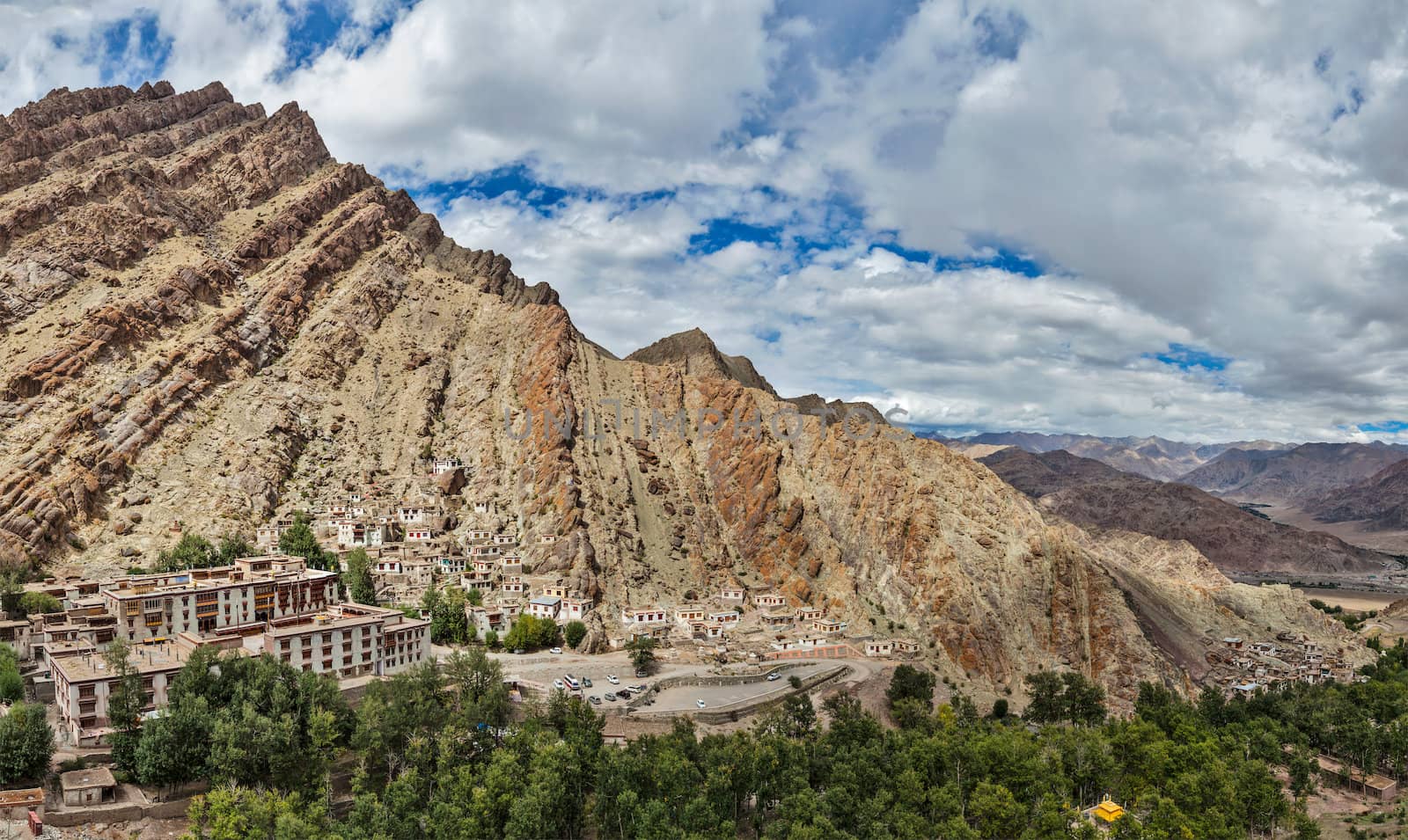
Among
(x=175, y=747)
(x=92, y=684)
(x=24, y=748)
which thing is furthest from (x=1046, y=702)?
(x=24, y=748)

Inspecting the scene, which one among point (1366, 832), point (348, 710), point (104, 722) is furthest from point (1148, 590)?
point (104, 722)

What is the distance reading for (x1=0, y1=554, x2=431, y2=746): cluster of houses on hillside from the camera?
173 feet

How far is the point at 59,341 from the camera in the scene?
10488 centimetres

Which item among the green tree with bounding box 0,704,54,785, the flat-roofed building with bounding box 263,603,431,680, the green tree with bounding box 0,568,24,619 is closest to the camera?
the green tree with bounding box 0,704,54,785

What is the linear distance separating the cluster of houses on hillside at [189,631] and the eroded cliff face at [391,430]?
2162 cm

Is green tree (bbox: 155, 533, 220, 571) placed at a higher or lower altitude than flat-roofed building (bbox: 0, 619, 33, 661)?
higher

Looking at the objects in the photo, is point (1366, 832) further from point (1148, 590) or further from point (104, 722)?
point (104, 722)

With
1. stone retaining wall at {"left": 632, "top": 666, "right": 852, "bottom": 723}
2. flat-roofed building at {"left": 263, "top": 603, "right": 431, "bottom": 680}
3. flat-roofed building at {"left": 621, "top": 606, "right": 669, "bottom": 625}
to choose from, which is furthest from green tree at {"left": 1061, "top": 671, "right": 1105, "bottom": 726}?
flat-roofed building at {"left": 263, "top": 603, "right": 431, "bottom": 680}

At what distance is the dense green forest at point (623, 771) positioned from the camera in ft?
152

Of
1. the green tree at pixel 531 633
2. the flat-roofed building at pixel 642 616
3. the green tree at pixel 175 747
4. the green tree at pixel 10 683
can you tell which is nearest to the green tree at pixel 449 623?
the green tree at pixel 531 633

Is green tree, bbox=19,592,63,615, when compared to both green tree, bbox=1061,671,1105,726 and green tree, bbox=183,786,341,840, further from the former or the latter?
green tree, bbox=1061,671,1105,726

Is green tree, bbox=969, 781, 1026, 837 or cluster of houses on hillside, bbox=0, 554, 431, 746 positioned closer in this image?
green tree, bbox=969, 781, 1026, 837

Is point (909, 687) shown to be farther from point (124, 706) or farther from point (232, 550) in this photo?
point (232, 550)

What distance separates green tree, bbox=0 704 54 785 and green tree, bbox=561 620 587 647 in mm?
43460
